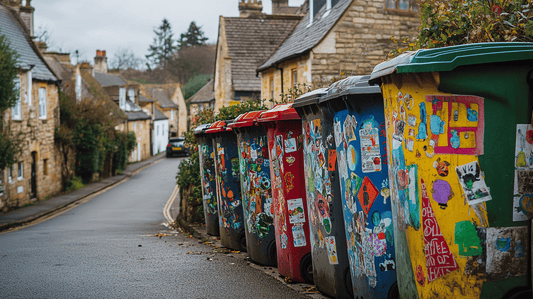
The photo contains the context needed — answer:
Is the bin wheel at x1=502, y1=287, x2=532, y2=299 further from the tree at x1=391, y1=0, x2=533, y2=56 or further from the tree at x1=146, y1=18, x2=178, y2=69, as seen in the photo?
the tree at x1=146, y1=18, x2=178, y2=69

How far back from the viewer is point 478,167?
3260 millimetres

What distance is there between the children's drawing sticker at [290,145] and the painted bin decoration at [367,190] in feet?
4.15

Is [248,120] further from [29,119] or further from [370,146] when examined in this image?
[29,119]

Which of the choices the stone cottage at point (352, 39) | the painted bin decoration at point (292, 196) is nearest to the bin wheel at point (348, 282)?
the painted bin decoration at point (292, 196)

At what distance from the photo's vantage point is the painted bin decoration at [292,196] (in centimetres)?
573

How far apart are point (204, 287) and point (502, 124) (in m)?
3.79

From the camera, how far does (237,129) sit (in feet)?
24.0

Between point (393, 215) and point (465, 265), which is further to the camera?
point (393, 215)

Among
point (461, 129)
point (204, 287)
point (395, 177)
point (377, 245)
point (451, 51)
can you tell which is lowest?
point (204, 287)

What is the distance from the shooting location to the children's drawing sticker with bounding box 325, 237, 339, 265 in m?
4.91

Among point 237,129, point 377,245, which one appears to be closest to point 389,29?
point 237,129

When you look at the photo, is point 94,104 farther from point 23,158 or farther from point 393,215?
point 393,215

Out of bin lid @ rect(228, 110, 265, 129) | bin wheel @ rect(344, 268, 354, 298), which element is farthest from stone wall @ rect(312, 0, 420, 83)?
bin wheel @ rect(344, 268, 354, 298)

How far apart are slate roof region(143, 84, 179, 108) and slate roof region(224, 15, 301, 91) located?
143 ft
